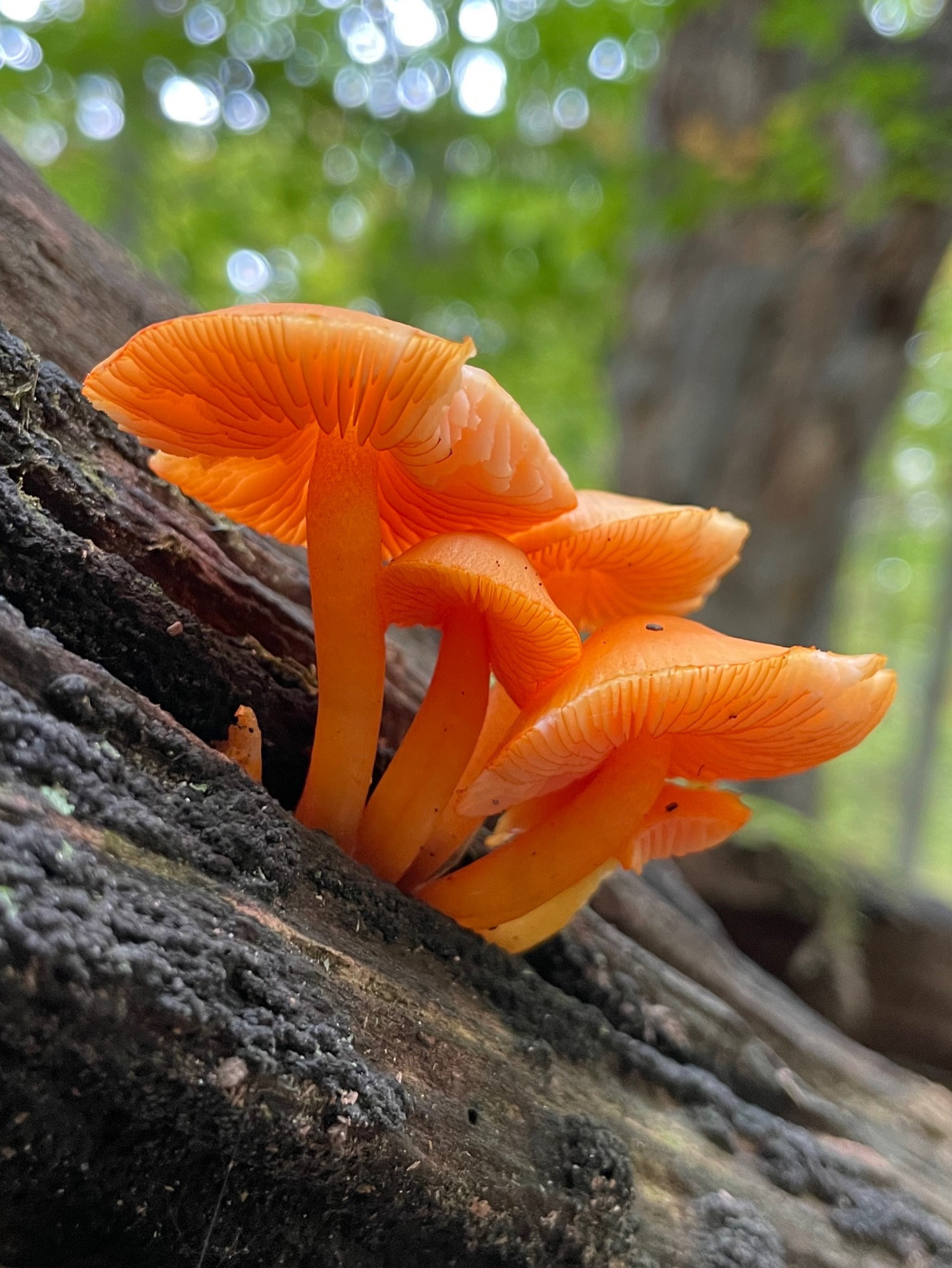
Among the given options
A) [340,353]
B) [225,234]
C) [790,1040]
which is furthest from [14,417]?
[225,234]

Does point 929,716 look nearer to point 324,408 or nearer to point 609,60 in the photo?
point 609,60

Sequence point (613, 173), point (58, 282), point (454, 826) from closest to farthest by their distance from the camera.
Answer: point (454, 826)
point (58, 282)
point (613, 173)

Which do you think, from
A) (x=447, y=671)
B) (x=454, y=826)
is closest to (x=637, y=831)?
(x=454, y=826)

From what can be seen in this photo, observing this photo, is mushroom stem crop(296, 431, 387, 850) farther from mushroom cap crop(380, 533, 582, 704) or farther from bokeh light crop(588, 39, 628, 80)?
bokeh light crop(588, 39, 628, 80)

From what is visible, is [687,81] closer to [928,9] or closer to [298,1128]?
[928,9]

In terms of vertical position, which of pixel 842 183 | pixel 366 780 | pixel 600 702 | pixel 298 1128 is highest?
pixel 842 183

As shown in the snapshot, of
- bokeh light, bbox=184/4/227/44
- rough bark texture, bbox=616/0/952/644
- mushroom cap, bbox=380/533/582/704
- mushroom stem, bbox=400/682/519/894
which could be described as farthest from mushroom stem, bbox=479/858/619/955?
bokeh light, bbox=184/4/227/44
